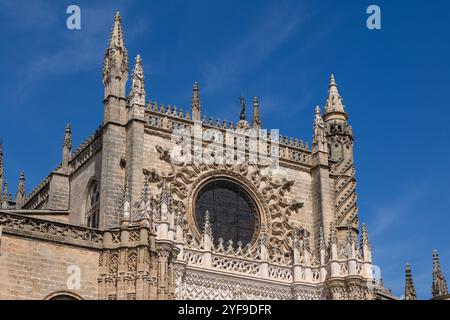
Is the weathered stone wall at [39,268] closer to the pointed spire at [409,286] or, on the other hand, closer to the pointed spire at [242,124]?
the pointed spire at [242,124]

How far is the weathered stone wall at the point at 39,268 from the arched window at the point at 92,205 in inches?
Result: 312

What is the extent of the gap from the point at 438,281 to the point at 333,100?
10023mm

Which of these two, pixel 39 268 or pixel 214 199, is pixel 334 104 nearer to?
pixel 214 199

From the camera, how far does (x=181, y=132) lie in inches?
1437


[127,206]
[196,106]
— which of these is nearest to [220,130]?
[196,106]

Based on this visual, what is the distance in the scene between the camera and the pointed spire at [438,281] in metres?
43.5

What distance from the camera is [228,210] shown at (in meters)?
37.1

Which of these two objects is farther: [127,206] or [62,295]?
[127,206]

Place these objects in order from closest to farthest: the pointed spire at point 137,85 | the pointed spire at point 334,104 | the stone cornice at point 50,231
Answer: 1. the stone cornice at point 50,231
2. the pointed spire at point 137,85
3. the pointed spire at point 334,104

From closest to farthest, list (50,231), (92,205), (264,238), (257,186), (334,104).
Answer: (50,231) < (264,238) < (92,205) < (257,186) < (334,104)

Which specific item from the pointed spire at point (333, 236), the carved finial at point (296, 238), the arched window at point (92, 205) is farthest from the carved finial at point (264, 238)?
the arched window at point (92, 205)

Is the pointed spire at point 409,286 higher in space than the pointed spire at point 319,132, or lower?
lower

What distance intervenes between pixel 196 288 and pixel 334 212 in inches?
331
